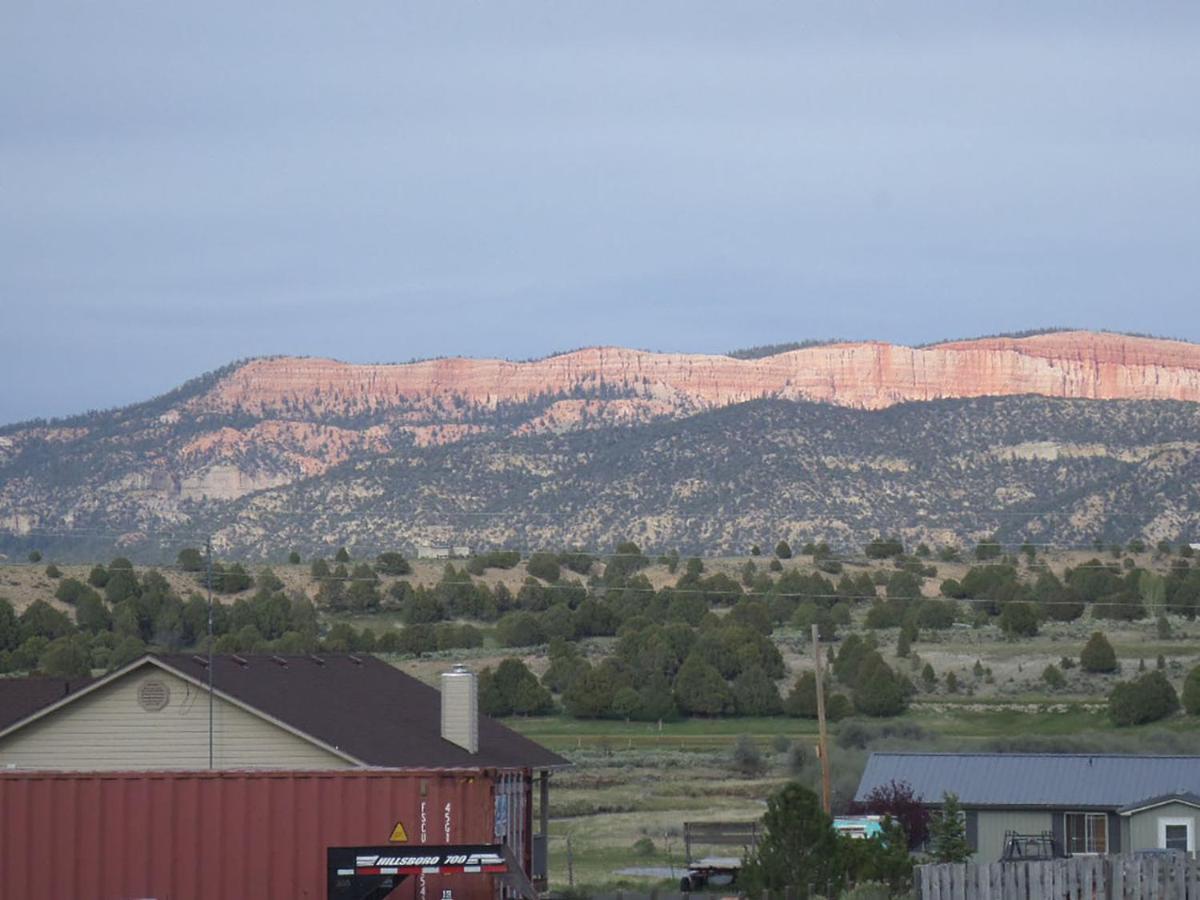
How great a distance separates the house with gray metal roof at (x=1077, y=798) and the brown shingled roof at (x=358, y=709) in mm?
11760

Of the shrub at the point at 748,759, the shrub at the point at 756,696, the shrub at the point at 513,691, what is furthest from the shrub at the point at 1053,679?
the shrub at the point at 513,691

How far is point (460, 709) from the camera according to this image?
29625mm

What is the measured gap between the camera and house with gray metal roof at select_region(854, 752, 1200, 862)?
130 ft

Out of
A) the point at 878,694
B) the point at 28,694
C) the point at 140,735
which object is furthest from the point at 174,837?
the point at 878,694

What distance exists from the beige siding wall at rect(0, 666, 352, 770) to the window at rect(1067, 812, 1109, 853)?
18.3 metres

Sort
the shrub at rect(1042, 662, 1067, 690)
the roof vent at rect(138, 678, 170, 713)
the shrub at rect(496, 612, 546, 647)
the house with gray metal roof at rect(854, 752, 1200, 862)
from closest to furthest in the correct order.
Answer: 1. the roof vent at rect(138, 678, 170, 713)
2. the house with gray metal roof at rect(854, 752, 1200, 862)
3. the shrub at rect(1042, 662, 1067, 690)
4. the shrub at rect(496, 612, 546, 647)

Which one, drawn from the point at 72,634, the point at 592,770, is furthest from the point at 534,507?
the point at 592,770

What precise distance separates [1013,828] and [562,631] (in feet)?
159

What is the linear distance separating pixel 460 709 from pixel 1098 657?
50992mm

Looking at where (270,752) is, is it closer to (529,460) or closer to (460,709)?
(460,709)

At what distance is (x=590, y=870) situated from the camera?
130 ft

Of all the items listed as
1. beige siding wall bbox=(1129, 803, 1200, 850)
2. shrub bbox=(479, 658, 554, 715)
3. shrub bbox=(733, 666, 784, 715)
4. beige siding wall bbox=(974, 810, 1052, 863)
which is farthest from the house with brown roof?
shrub bbox=(733, 666, 784, 715)

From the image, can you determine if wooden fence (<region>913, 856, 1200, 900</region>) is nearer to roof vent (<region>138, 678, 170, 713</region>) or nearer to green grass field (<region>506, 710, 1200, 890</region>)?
roof vent (<region>138, 678, 170, 713</region>)

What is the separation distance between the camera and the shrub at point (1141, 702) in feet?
217
